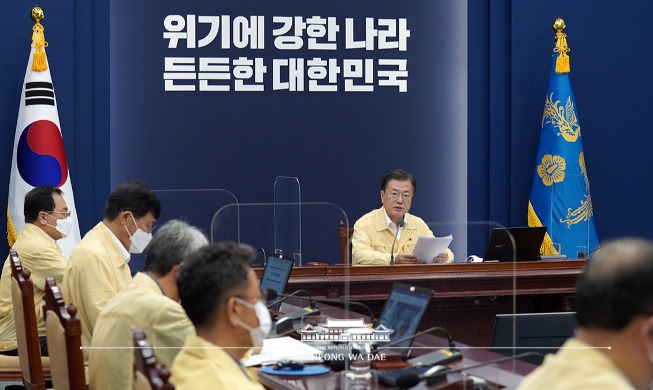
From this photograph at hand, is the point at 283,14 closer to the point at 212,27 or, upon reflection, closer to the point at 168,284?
the point at 212,27

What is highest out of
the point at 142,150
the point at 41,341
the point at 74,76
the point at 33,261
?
the point at 74,76

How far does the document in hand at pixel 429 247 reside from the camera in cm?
500

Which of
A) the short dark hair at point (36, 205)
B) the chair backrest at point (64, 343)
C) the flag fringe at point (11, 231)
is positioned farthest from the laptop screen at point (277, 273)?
the flag fringe at point (11, 231)

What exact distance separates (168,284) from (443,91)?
15.9 ft

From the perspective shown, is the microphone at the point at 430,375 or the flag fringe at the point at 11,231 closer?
the microphone at the point at 430,375

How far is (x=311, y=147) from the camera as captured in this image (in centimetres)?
738

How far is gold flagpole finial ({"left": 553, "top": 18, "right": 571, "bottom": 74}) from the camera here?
710 centimetres

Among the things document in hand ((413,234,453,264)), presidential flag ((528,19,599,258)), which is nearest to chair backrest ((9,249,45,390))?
document in hand ((413,234,453,264))

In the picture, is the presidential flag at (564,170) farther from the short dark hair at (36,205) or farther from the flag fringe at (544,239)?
the short dark hair at (36,205)

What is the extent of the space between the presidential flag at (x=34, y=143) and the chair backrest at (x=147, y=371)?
4.22 meters

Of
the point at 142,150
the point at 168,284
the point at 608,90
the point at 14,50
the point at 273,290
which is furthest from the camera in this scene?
the point at 608,90

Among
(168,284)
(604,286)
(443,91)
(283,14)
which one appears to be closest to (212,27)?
(283,14)

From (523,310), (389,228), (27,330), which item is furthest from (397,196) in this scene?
(27,330)

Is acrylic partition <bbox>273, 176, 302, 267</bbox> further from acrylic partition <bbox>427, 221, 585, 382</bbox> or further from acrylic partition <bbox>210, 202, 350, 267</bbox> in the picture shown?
acrylic partition <bbox>427, 221, 585, 382</bbox>
